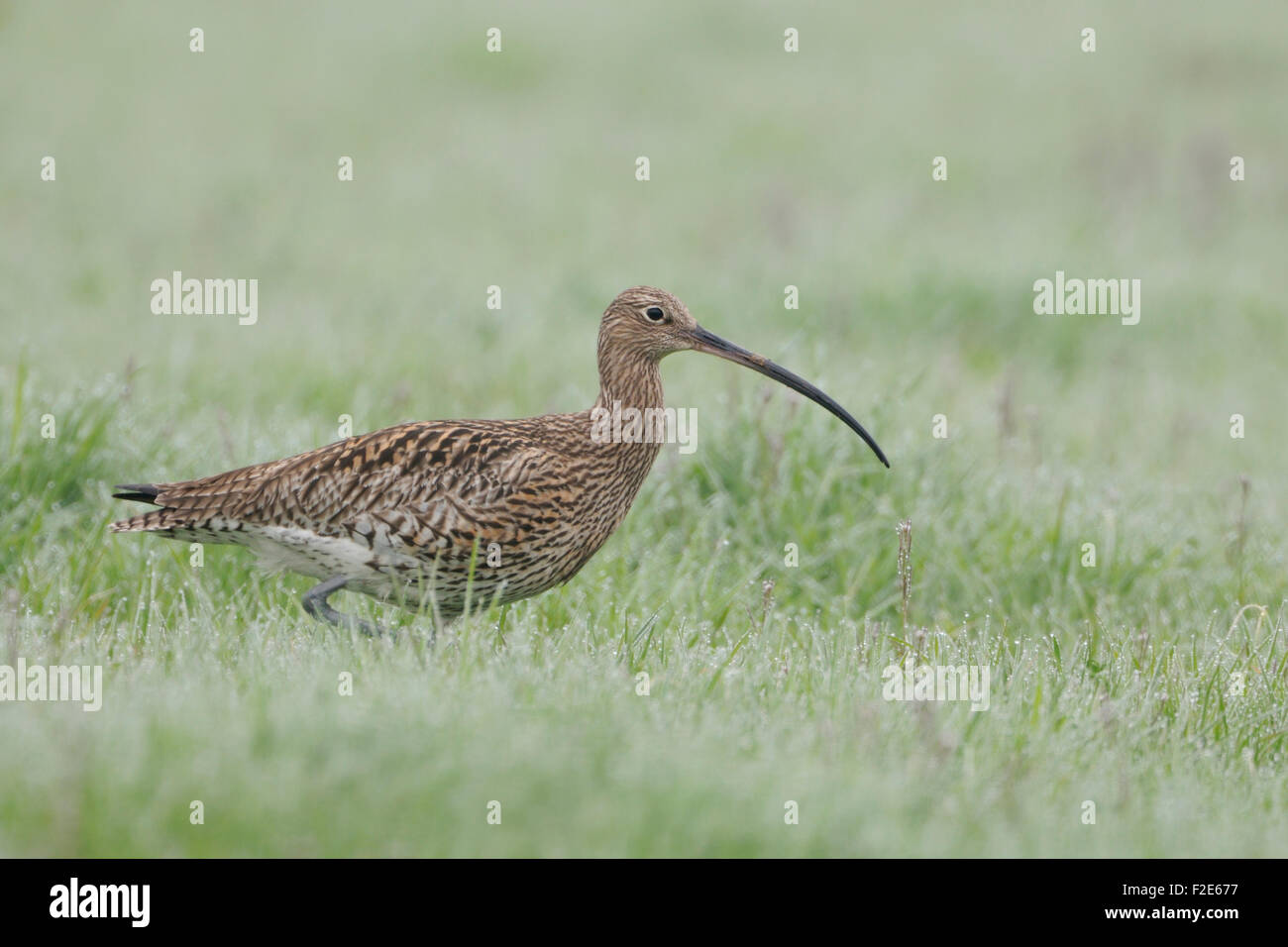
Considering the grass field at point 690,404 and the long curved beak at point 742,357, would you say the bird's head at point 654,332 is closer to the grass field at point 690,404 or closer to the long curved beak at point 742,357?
the long curved beak at point 742,357

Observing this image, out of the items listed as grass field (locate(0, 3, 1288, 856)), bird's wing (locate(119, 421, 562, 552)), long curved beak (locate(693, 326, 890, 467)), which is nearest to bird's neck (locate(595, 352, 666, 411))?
long curved beak (locate(693, 326, 890, 467))

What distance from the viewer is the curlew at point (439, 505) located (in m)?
5.09

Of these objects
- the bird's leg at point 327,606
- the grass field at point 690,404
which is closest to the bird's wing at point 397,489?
the bird's leg at point 327,606

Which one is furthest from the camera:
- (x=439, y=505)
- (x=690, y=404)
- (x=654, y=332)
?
(x=690, y=404)

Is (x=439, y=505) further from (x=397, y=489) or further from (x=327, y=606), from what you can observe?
(x=327, y=606)

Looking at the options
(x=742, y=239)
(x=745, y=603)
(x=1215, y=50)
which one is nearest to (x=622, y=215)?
(x=742, y=239)

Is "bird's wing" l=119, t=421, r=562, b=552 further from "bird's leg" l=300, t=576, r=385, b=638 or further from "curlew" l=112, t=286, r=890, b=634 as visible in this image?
"bird's leg" l=300, t=576, r=385, b=638

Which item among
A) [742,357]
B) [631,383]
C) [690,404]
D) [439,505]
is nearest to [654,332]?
[631,383]

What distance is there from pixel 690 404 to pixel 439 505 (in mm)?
3233

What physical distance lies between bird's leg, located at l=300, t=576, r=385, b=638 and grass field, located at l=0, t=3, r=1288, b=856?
3.6 inches

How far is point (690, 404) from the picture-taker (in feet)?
26.7

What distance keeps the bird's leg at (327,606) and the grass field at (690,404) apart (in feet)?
0.30

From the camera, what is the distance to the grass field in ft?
11.7
